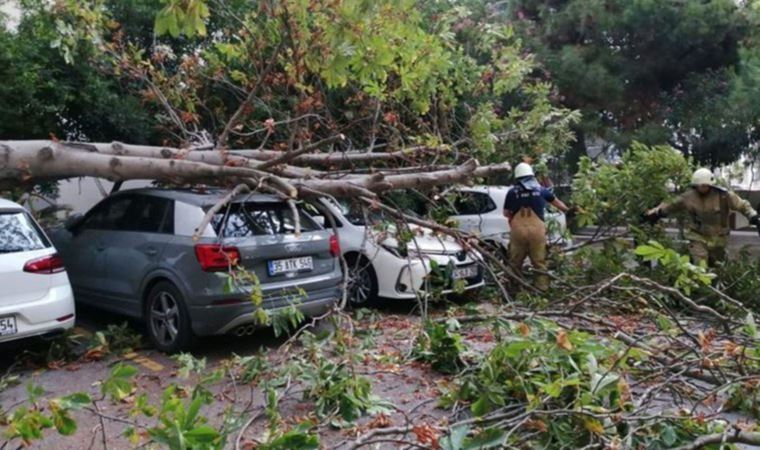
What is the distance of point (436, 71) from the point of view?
719 cm

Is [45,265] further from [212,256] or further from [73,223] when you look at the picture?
[73,223]

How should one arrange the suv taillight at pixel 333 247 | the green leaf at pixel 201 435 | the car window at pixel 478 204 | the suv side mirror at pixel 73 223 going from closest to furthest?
the green leaf at pixel 201 435, the suv taillight at pixel 333 247, the suv side mirror at pixel 73 223, the car window at pixel 478 204

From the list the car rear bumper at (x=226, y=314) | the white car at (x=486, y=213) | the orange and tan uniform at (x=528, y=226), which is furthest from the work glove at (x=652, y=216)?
the car rear bumper at (x=226, y=314)

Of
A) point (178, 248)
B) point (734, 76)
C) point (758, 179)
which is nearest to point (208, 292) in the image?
point (178, 248)

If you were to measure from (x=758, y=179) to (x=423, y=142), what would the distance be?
657 inches

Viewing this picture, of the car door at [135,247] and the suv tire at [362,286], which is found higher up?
the car door at [135,247]

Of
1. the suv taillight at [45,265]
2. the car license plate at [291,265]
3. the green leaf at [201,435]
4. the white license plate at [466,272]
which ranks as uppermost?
the suv taillight at [45,265]

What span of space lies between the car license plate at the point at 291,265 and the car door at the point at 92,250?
1982 millimetres

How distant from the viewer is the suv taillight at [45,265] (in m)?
5.50

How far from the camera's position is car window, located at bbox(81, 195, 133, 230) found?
22.7ft

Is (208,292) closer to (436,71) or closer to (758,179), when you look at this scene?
(436,71)

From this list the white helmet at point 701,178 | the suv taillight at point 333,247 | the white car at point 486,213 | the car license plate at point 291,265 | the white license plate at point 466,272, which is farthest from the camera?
the white car at point 486,213

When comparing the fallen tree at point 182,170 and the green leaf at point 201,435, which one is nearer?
the green leaf at point 201,435

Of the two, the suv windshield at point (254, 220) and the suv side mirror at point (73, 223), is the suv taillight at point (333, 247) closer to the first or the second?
the suv windshield at point (254, 220)
